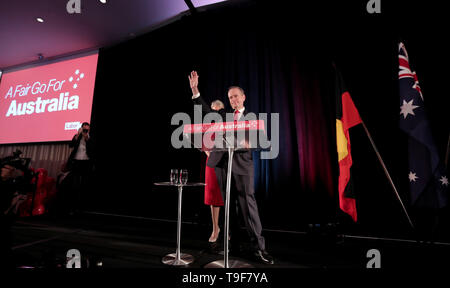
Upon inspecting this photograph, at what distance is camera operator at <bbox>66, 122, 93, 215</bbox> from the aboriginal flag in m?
4.25

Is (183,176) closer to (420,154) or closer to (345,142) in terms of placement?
(345,142)

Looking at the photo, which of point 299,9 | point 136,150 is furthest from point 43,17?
point 299,9

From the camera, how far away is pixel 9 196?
1.38 metres

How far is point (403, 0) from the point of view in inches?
111

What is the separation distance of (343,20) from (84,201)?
561 centimetres

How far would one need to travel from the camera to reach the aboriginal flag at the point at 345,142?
2.41m

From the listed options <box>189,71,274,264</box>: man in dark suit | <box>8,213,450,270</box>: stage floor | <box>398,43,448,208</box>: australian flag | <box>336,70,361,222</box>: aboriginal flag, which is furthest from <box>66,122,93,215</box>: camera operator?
<box>398,43,448,208</box>: australian flag

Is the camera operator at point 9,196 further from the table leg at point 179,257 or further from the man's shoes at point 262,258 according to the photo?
the man's shoes at point 262,258

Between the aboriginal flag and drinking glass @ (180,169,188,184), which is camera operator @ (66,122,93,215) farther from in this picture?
the aboriginal flag

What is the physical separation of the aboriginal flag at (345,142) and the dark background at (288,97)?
0.37 meters

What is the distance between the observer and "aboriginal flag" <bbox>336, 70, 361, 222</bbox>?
2.41m

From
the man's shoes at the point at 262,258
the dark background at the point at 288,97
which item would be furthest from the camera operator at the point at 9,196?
the dark background at the point at 288,97

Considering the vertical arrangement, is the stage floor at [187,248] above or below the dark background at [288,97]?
below

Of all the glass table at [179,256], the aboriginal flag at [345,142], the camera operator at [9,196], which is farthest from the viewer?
the aboriginal flag at [345,142]
